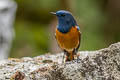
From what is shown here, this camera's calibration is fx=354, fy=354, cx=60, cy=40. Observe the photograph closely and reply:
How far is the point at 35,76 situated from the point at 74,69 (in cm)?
47

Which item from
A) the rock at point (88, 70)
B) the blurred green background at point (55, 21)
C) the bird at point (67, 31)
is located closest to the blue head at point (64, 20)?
the bird at point (67, 31)

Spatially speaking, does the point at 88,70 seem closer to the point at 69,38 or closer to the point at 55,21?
the point at 69,38

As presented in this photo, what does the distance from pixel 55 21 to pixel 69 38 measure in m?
5.87

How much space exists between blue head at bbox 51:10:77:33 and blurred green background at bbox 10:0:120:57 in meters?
4.07

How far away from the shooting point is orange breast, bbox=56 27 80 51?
5.54 metres

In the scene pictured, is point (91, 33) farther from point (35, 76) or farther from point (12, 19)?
point (35, 76)

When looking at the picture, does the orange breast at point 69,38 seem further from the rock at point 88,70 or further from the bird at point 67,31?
the rock at point 88,70

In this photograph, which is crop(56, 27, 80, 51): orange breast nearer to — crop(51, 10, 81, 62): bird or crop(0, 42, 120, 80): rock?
crop(51, 10, 81, 62): bird

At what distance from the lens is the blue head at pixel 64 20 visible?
5.51 meters

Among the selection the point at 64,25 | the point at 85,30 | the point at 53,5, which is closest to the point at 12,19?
the point at 53,5

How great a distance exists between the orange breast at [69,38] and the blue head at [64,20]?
6 cm

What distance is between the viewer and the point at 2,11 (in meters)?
11.3

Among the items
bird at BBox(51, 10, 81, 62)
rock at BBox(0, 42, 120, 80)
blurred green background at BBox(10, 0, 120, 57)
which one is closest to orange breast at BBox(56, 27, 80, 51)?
bird at BBox(51, 10, 81, 62)

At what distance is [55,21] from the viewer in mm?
11367
